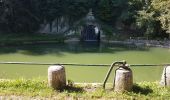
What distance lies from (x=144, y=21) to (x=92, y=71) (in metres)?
12.3

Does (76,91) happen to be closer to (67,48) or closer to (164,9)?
(164,9)

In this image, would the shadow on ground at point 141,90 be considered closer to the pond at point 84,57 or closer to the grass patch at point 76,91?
the grass patch at point 76,91

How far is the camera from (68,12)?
34125 millimetres

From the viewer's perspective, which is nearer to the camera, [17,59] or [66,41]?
[17,59]

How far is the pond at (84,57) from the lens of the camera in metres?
19.0

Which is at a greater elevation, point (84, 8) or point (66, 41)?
point (84, 8)

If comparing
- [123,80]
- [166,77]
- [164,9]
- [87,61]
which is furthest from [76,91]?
[164,9]

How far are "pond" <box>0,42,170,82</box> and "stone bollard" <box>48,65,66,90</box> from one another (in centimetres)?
917

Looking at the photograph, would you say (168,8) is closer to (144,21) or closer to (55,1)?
(144,21)

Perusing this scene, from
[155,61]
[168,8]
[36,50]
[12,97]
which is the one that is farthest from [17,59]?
[12,97]

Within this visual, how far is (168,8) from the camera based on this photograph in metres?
26.2

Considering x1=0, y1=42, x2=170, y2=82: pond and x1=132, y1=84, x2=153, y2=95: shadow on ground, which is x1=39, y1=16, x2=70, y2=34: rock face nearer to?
x1=0, y1=42, x2=170, y2=82: pond

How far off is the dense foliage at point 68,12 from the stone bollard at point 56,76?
2326 centimetres

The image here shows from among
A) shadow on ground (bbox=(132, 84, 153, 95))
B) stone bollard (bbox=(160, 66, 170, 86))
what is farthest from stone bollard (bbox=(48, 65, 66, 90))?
stone bollard (bbox=(160, 66, 170, 86))
